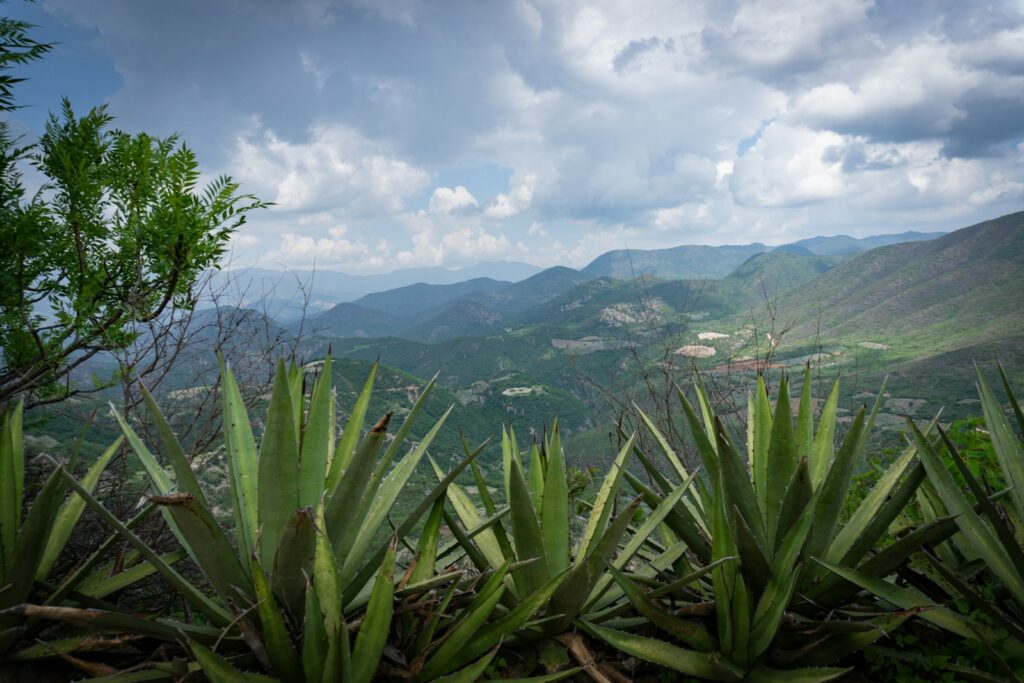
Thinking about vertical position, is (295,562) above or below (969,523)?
above

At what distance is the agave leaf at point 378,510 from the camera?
1783 mm

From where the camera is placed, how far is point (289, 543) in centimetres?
150

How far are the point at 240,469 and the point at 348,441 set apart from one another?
356mm

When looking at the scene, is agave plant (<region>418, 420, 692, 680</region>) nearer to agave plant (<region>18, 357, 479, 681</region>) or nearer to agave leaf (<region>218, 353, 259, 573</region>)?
agave plant (<region>18, 357, 479, 681</region>)

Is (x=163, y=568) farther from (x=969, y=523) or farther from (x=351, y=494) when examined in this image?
(x=969, y=523)

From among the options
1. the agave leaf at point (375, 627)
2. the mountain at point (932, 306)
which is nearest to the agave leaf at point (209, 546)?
the agave leaf at point (375, 627)

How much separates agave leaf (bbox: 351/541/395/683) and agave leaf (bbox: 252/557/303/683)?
176mm

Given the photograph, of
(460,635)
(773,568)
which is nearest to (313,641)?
(460,635)

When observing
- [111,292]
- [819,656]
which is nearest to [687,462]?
[819,656]

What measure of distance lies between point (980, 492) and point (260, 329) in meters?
6.69

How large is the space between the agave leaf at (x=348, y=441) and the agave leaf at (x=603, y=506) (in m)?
0.91

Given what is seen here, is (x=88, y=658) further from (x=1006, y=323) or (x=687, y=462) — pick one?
(x=1006, y=323)

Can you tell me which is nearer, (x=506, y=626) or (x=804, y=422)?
(x=506, y=626)

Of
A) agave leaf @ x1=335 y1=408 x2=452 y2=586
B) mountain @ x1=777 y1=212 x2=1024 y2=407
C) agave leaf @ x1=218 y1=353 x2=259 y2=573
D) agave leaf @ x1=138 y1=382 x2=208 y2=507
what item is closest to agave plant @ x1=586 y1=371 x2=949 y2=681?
agave leaf @ x1=335 y1=408 x2=452 y2=586
